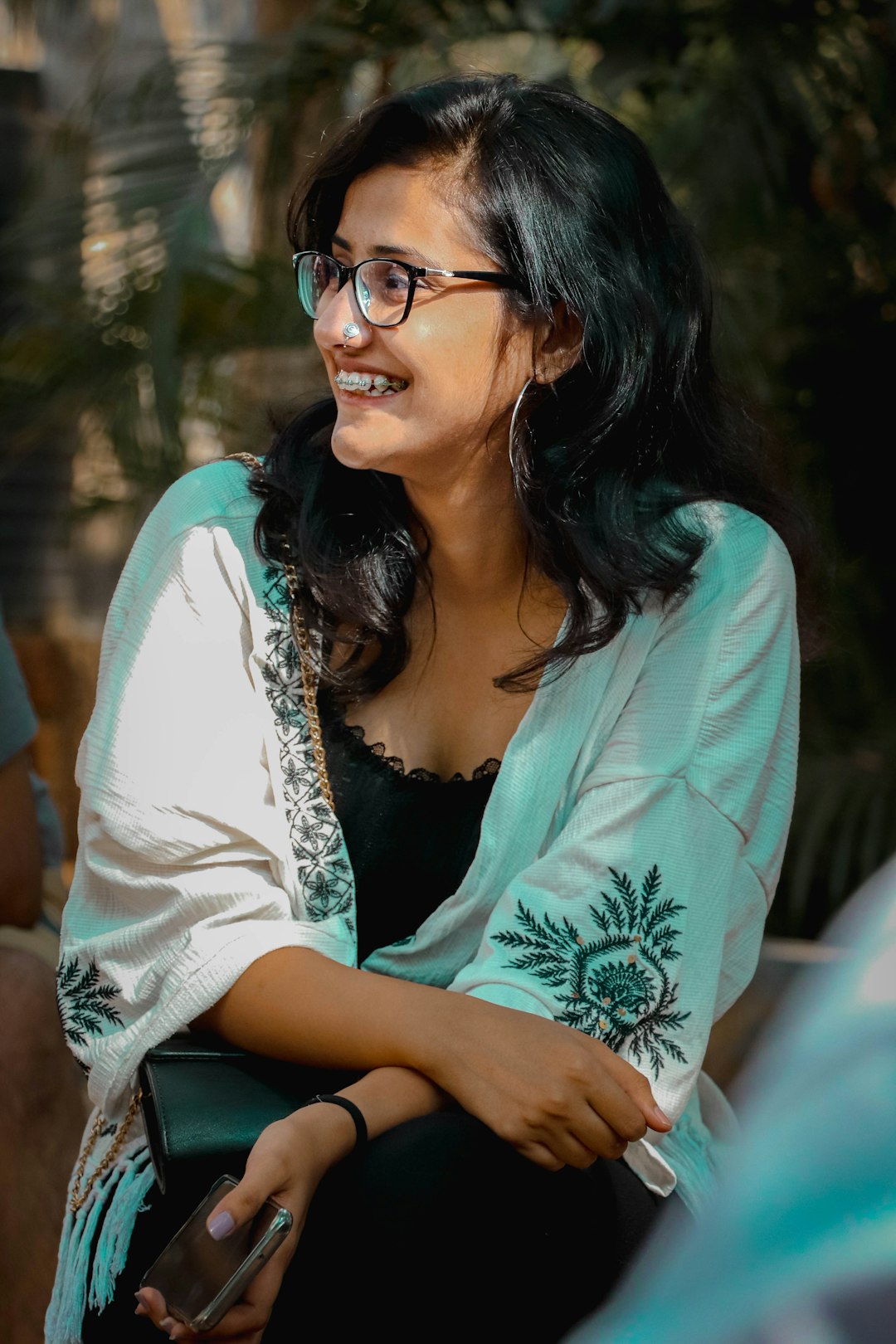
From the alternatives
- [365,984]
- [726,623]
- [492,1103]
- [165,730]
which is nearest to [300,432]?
[165,730]

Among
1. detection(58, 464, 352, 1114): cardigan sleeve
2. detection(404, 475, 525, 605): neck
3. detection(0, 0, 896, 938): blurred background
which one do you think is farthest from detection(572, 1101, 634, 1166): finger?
detection(0, 0, 896, 938): blurred background

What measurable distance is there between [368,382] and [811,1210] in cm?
149

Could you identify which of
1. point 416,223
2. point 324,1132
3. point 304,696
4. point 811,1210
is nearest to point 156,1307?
point 324,1132

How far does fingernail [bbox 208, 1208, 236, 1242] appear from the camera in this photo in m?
1.48

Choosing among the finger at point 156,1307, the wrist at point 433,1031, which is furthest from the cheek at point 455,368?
the finger at point 156,1307

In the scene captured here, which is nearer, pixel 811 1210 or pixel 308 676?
pixel 811 1210

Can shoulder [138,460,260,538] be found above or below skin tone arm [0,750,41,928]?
above

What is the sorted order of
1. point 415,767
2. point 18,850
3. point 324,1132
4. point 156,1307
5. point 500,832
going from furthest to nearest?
point 18,850 < point 415,767 < point 500,832 < point 324,1132 < point 156,1307

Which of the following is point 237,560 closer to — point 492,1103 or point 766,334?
point 492,1103

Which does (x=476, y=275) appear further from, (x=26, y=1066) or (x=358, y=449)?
(x=26, y=1066)

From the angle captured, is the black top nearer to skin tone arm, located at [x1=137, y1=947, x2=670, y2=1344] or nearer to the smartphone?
skin tone arm, located at [x1=137, y1=947, x2=670, y2=1344]

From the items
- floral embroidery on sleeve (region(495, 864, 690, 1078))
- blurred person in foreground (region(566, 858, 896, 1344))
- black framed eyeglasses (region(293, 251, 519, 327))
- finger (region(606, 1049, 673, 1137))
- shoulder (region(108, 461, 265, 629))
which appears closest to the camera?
blurred person in foreground (region(566, 858, 896, 1344))

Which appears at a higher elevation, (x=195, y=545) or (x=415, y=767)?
(x=195, y=545)

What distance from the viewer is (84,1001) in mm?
1940
